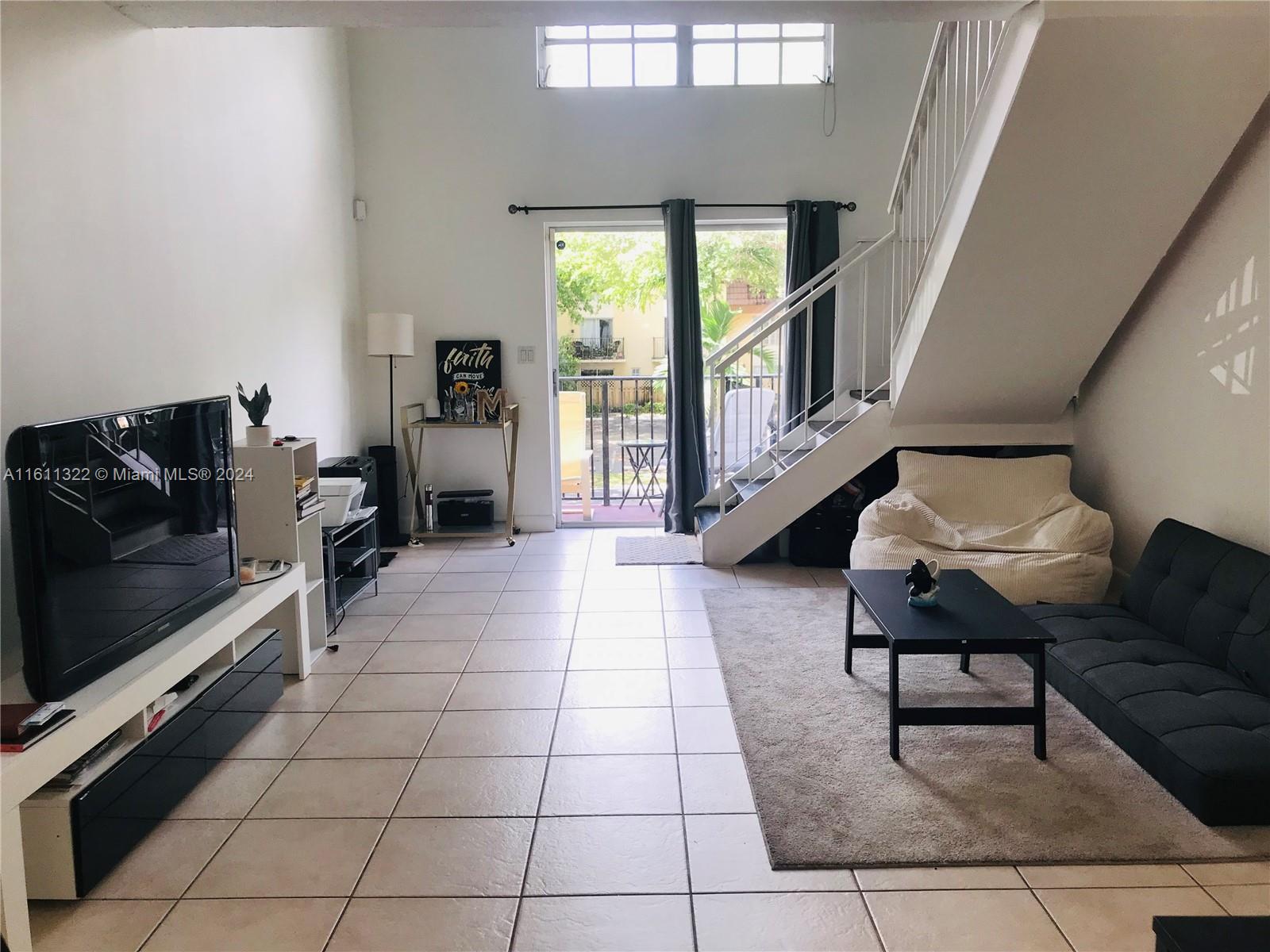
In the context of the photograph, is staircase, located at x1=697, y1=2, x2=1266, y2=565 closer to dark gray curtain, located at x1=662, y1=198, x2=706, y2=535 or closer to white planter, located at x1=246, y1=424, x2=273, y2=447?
dark gray curtain, located at x1=662, y1=198, x2=706, y2=535

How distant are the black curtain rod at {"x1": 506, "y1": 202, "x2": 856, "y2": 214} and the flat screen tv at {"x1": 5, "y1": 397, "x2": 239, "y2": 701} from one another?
3176 millimetres

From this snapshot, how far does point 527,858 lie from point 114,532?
→ 1396mm

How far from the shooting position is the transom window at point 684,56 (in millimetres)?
5746

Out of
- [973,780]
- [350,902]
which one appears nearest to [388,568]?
[350,902]

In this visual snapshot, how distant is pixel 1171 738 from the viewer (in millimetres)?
2479

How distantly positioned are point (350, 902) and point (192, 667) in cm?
91

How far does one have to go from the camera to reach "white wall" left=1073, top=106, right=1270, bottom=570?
10.7 ft

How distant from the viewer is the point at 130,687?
227 centimetres

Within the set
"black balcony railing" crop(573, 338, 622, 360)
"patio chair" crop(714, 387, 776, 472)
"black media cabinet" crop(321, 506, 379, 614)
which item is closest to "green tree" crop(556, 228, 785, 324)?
"black balcony railing" crop(573, 338, 622, 360)

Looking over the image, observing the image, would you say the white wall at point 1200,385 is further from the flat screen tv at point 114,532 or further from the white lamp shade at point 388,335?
the white lamp shade at point 388,335

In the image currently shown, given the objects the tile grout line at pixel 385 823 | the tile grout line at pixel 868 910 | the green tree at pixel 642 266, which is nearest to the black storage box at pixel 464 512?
the green tree at pixel 642 266

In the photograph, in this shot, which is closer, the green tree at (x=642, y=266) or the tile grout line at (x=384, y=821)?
the tile grout line at (x=384, y=821)

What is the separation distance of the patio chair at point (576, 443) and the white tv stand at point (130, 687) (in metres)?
3.19

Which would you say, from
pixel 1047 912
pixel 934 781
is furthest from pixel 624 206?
pixel 1047 912
